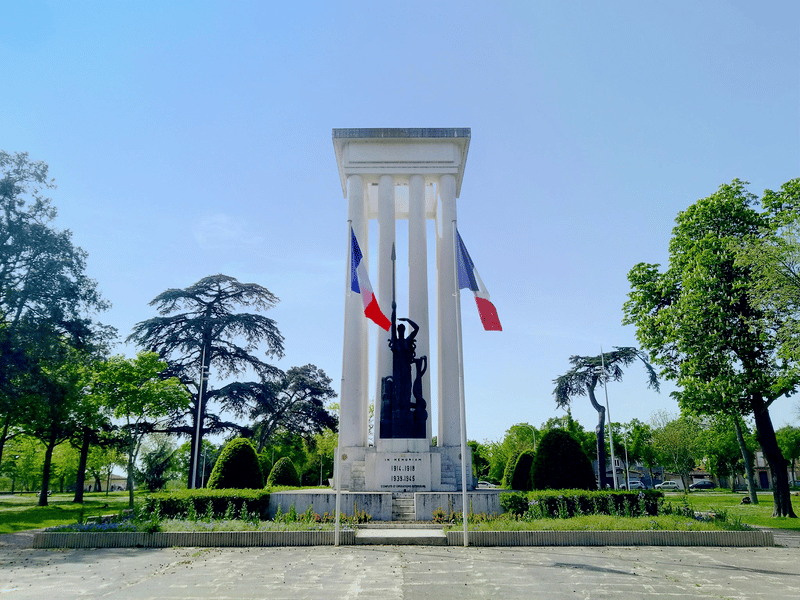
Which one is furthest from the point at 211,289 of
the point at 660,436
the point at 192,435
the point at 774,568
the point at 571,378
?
the point at 660,436

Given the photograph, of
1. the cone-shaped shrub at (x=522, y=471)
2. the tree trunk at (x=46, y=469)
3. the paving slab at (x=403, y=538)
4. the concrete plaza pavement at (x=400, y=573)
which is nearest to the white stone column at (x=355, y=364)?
the cone-shaped shrub at (x=522, y=471)

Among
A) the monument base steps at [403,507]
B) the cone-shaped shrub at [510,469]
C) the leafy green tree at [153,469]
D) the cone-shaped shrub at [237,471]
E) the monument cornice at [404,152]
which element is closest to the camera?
the monument base steps at [403,507]

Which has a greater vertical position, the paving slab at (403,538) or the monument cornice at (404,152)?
the monument cornice at (404,152)

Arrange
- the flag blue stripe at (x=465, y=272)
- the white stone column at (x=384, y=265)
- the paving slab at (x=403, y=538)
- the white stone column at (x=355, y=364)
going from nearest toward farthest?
the paving slab at (x=403, y=538) → the flag blue stripe at (x=465, y=272) → the white stone column at (x=355, y=364) → the white stone column at (x=384, y=265)

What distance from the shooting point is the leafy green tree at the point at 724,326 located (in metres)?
21.2

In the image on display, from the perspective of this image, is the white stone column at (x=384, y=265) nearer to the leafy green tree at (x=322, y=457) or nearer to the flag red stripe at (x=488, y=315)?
the flag red stripe at (x=488, y=315)

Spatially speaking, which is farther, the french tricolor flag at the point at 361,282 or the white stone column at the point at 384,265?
the white stone column at the point at 384,265

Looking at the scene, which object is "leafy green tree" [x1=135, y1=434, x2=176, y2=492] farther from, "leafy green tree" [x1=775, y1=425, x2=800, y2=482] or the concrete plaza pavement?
"leafy green tree" [x1=775, y1=425, x2=800, y2=482]

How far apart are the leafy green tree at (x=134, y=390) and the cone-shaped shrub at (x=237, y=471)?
38.5ft

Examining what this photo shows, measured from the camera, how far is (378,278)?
25.9 m

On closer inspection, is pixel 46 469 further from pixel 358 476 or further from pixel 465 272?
pixel 465 272

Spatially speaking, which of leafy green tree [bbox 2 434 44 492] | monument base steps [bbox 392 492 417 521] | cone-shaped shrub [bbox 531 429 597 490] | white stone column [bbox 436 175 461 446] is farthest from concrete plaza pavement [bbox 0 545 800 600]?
leafy green tree [bbox 2 434 44 492]

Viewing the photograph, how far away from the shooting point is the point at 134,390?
29.3m

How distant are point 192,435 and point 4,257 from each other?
52.1ft
